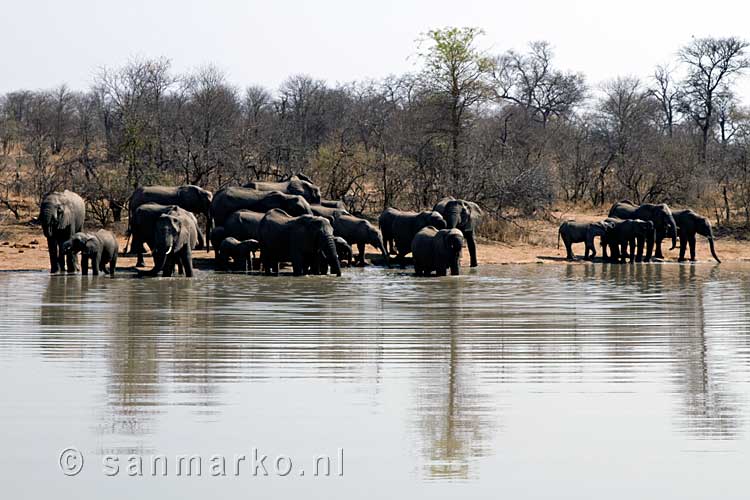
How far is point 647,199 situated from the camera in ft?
146

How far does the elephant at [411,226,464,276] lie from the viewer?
78.8ft

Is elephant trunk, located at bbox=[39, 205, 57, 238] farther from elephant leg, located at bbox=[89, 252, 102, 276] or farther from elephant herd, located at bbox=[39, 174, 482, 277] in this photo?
elephant leg, located at bbox=[89, 252, 102, 276]

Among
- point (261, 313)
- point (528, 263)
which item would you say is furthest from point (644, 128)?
point (261, 313)

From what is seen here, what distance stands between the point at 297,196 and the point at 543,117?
45222mm

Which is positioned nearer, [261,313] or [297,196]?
[261,313]

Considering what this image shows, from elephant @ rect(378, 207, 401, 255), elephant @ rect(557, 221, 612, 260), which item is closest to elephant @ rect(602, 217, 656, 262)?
elephant @ rect(557, 221, 612, 260)

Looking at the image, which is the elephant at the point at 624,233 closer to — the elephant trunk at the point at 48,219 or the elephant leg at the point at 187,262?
the elephant leg at the point at 187,262

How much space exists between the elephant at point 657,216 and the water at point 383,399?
18.3m

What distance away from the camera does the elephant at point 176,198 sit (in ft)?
94.5

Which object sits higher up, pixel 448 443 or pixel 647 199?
pixel 647 199

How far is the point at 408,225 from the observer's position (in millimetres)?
29078

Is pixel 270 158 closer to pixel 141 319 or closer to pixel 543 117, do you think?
pixel 141 319

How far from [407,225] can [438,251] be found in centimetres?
493

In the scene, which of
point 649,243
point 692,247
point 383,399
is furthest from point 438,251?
point 383,399
